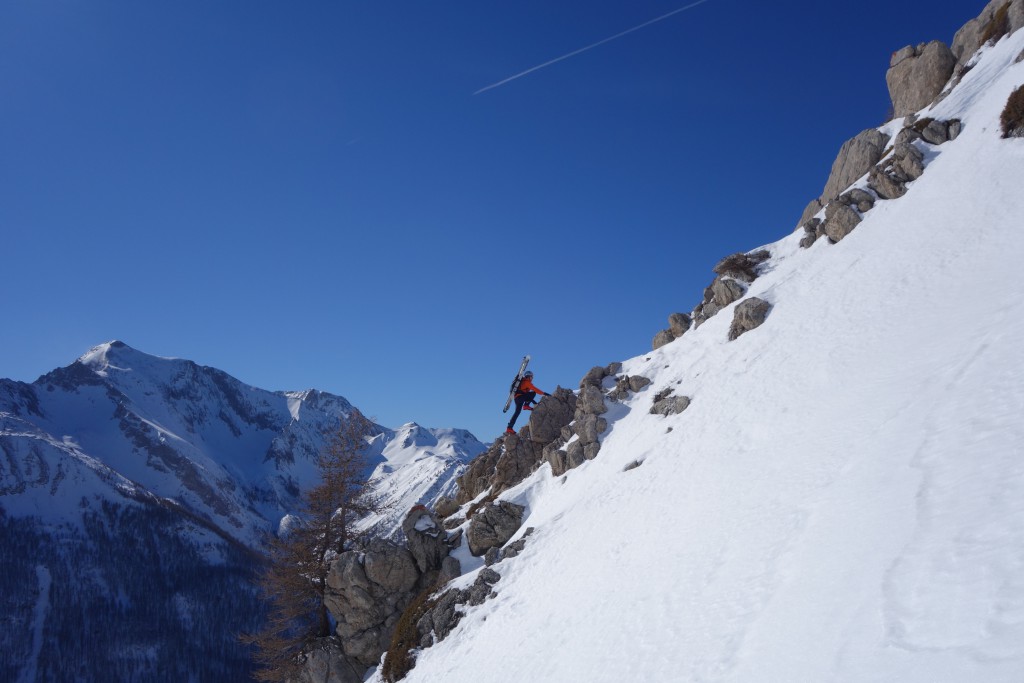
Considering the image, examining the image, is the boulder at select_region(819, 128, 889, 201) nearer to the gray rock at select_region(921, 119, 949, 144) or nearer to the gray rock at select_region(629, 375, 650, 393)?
the gray rock at select_region(921, 119, 949, 144)

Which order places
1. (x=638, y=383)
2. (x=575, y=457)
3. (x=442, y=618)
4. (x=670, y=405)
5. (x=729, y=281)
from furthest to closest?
1. (x=729, y=281)
2. (x=638, y=383)
3. (x=575, y=457)
4. (x=670, y=405)
5. (x=442, y=618)

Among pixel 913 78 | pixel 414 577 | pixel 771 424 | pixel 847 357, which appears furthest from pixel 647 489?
pixel 913 78

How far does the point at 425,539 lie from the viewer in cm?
3111

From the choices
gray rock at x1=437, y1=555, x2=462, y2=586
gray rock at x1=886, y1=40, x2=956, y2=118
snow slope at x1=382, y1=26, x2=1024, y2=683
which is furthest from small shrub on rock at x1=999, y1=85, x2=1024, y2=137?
gray rock at x1=437, y1=555, x2=462, y2=586

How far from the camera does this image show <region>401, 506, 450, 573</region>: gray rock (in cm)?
3064

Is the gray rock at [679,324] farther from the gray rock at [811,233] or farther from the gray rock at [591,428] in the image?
the gray rock at [591,428]

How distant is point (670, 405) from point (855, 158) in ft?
86.0

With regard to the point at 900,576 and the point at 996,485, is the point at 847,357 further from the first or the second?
the point at 900,576

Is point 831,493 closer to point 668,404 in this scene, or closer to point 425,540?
point 668,404

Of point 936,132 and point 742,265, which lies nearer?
point 936,132

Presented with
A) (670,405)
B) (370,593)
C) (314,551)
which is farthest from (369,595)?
(670,405)

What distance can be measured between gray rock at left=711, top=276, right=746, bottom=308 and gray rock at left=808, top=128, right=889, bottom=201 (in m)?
9.99

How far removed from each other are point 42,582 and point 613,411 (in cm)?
24908

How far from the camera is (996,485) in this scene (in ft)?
32.0
